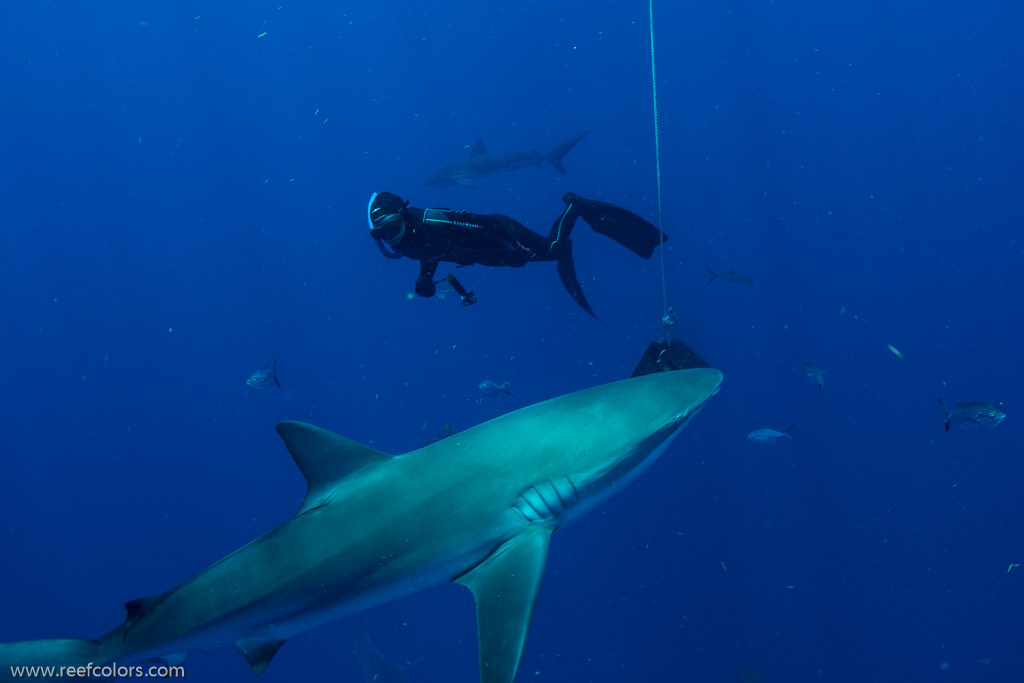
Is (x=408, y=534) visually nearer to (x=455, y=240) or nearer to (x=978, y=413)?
(x=455, y=240)

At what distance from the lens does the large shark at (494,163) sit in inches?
352

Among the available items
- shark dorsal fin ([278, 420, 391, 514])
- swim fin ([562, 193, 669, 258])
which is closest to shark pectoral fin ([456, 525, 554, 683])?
shark dorsal fin ([278, 420, 391, 514])

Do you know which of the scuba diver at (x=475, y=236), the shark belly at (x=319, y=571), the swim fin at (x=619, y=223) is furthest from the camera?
the swim fin at (x=619, y=223)

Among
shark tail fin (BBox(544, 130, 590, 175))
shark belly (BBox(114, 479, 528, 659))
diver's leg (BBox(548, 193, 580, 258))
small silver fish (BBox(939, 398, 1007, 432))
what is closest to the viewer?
shark belly (BBox(114, 479, 528, 659))

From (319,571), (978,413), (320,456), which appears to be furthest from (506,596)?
(978,413)

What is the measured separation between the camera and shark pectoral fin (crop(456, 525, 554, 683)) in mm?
2346

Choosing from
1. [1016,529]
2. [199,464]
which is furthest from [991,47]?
[199,464]

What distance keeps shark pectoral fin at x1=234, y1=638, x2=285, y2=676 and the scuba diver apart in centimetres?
249

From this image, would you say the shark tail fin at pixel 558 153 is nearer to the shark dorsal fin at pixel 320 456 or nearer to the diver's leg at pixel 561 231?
the diver's leg at pixel 561 231

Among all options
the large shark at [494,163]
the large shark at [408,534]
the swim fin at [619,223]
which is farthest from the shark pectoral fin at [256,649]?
the large shark at [494,163]

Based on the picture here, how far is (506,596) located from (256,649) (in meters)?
1.36

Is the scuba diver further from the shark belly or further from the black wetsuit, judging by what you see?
the shark belly

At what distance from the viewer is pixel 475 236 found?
4.64 metres

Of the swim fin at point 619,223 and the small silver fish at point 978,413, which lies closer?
the small silver fish at point 978,413
